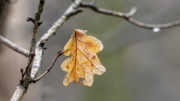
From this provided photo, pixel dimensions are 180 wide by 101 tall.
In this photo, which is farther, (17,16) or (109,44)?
(109,44)

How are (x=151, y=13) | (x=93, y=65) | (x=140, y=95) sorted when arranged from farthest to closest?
1. (x=140, y=95)
2. (x=151, y=13)
3. (x=93, y=65)

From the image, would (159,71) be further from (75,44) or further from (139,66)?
(75,44)

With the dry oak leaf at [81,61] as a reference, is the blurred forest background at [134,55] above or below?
above

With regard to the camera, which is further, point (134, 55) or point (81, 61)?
point (134, 55)

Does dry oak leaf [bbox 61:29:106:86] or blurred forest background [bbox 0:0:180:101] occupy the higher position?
blurred forest background [bbox 0:0:180:101]

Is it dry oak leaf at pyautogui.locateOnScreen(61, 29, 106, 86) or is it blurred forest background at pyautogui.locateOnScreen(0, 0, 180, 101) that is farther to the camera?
blurred forest background at pyautogui.locateOnScreen(0, 0, 180, 101)

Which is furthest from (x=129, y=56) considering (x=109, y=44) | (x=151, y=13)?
(x=151, y=13)

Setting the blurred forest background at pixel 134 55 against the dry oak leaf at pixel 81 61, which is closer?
the dry oak leaf at pixel 81 61

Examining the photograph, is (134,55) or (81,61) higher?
(134,55)
